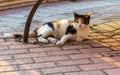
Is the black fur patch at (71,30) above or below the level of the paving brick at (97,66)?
above

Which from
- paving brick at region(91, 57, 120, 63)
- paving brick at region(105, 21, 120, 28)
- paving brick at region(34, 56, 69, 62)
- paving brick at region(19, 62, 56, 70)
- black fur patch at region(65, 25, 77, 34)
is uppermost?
black fur patch at region(65, 25, 77, 34)

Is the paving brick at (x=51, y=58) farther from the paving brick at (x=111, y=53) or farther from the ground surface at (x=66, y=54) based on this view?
the paving brick at (x=111, y=53)

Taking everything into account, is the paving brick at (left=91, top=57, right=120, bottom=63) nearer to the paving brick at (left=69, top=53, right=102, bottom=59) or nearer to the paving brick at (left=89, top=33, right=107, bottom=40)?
the paving brick at (left=69, top=53, right=102, bottom=59)

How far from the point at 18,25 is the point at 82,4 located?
2.72 meters

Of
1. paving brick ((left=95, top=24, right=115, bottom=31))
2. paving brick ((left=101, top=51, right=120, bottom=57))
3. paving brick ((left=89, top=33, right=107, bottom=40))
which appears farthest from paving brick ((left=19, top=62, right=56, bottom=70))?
paving brick ((left=95, top=24, right=115, bottom=31))

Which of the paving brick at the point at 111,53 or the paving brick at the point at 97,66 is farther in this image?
the paving brick at the point at 111,53

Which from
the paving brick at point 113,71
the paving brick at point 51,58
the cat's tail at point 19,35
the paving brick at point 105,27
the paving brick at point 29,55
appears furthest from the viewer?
the paving brick at point 105,27

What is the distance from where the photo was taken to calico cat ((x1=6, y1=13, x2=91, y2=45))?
4.33 meters

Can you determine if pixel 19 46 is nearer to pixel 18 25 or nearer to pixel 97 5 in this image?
pixel 18 25

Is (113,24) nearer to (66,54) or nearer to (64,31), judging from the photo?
(64,31)

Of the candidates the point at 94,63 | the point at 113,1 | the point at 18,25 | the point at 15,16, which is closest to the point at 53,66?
the point at 94,63

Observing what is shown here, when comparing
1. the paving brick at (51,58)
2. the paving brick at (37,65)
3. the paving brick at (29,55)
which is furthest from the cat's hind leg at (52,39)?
the paving brick at (37,65)

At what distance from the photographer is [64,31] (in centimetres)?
441

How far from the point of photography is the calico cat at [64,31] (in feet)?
14.2
